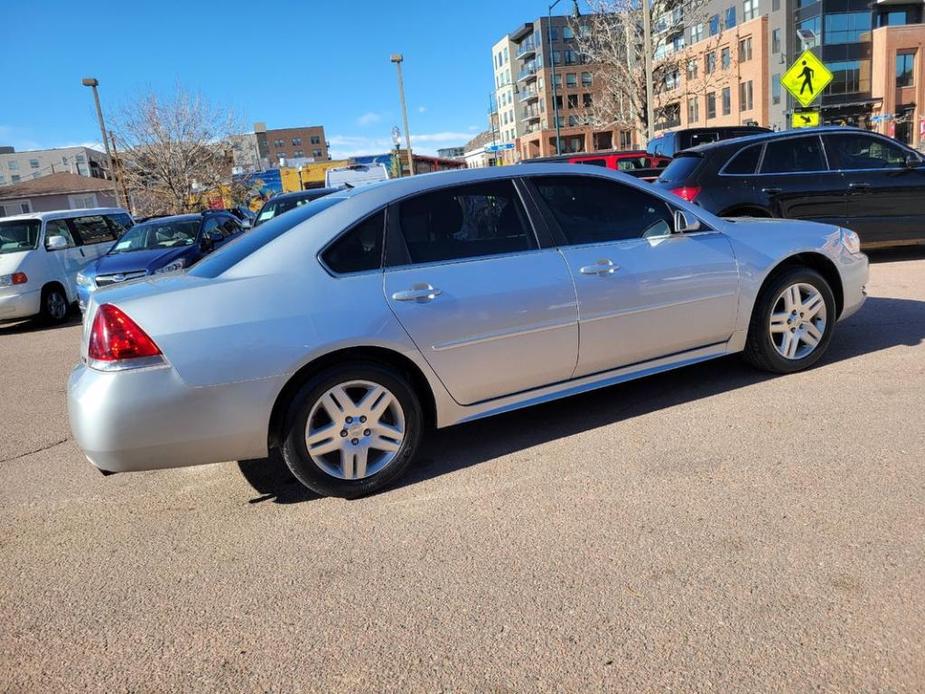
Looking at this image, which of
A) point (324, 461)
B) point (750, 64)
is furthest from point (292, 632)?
point (750, 64)

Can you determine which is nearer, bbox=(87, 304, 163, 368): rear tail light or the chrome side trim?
bbox=(87, 304, 163, 368): rear tail light

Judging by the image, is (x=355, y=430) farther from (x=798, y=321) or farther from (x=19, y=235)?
(x=19, y=235)

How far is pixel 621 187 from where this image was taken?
4.36 meters

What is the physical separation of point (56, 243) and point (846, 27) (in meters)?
54.7

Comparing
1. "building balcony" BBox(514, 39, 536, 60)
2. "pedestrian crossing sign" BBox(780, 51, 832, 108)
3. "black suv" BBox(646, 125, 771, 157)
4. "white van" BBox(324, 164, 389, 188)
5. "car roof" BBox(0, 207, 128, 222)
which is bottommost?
"car roof" BBox(0, 207, 128, 222)

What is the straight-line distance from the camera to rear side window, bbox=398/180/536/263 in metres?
3.73

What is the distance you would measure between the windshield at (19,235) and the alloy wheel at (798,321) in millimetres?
10773

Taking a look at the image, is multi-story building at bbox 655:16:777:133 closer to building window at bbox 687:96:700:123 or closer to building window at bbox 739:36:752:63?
building window at bbox 739:36:752:63

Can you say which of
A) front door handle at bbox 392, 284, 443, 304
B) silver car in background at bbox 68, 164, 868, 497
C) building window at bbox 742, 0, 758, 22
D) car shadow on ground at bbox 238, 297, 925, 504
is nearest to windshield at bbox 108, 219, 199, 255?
silver car in background at bbox 68, 164, 868, 497

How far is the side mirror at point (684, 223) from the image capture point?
14.4 ft

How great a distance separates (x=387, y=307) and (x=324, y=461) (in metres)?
0.82

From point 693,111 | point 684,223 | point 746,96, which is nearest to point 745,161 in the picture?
point 684,223

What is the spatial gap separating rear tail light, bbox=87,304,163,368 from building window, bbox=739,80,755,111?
61056mm

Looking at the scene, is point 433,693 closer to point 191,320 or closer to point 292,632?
point 292,632
